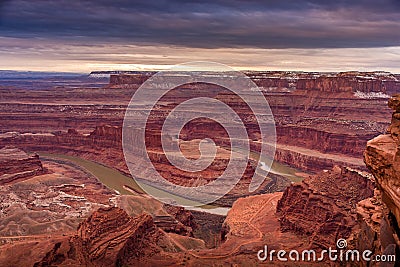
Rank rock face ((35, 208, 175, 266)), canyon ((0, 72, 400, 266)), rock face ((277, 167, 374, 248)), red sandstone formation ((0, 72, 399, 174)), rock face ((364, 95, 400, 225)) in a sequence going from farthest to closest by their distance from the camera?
red sandstone formation ((0, 72, 399, 174)) → rock face ((277, 167, 374, 248)) → rock face ((35, 208, 175, 266)) → canyon ((0, 72, 400, 266)) → rock face ((364, 95, 400, 225))

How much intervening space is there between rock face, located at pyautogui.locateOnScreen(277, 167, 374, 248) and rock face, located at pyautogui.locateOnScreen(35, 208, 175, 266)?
8.98m

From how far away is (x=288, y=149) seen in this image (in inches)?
3093

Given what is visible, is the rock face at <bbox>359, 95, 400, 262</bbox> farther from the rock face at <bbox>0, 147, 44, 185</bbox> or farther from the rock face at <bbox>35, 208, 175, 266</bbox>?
the rock face at <bbox>0, 147, 44, 185</bbox>

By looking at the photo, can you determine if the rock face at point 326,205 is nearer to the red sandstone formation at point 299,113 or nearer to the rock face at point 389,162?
the rock face at point 389,162

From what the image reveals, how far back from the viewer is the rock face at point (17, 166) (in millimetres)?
53656

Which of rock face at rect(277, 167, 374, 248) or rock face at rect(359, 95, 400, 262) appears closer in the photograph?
rock face at rect(359, 95, 400, 262)

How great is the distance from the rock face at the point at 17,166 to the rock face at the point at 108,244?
1113 inches
